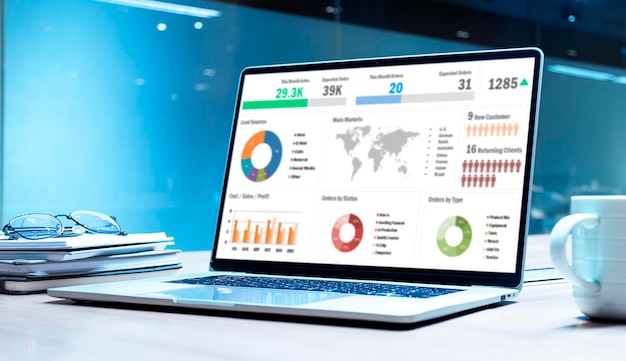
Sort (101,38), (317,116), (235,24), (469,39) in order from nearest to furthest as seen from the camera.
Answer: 1. (317,116)
2. (101,38)
3. (235,24)
4. (469,39)

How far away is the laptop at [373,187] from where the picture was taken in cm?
83

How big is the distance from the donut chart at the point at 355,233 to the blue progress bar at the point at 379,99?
0.16 meters

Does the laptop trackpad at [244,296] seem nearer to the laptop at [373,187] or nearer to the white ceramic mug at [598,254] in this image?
the laptop at [373,187]

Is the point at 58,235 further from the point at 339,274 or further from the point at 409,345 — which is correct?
the point at 409,345

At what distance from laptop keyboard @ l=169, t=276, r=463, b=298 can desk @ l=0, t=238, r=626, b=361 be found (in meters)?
0.07

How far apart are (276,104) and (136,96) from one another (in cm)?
279

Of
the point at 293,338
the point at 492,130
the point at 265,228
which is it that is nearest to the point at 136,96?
the point at 265,228

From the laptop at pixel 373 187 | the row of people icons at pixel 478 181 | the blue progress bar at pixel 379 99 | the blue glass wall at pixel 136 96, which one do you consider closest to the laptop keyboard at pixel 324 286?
the laptop at pixel 373 187

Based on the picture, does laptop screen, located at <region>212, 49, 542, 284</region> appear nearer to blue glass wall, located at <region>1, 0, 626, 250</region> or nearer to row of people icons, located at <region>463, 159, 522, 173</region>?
row of people icons, located at <region>463, 159, 522, 173</region>

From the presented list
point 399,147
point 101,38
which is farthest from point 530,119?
point 101,38

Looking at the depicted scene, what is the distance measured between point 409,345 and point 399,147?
0.43 meters

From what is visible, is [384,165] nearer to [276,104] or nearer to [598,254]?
[276,104]

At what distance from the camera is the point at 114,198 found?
3.62 metres

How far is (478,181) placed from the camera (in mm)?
888
